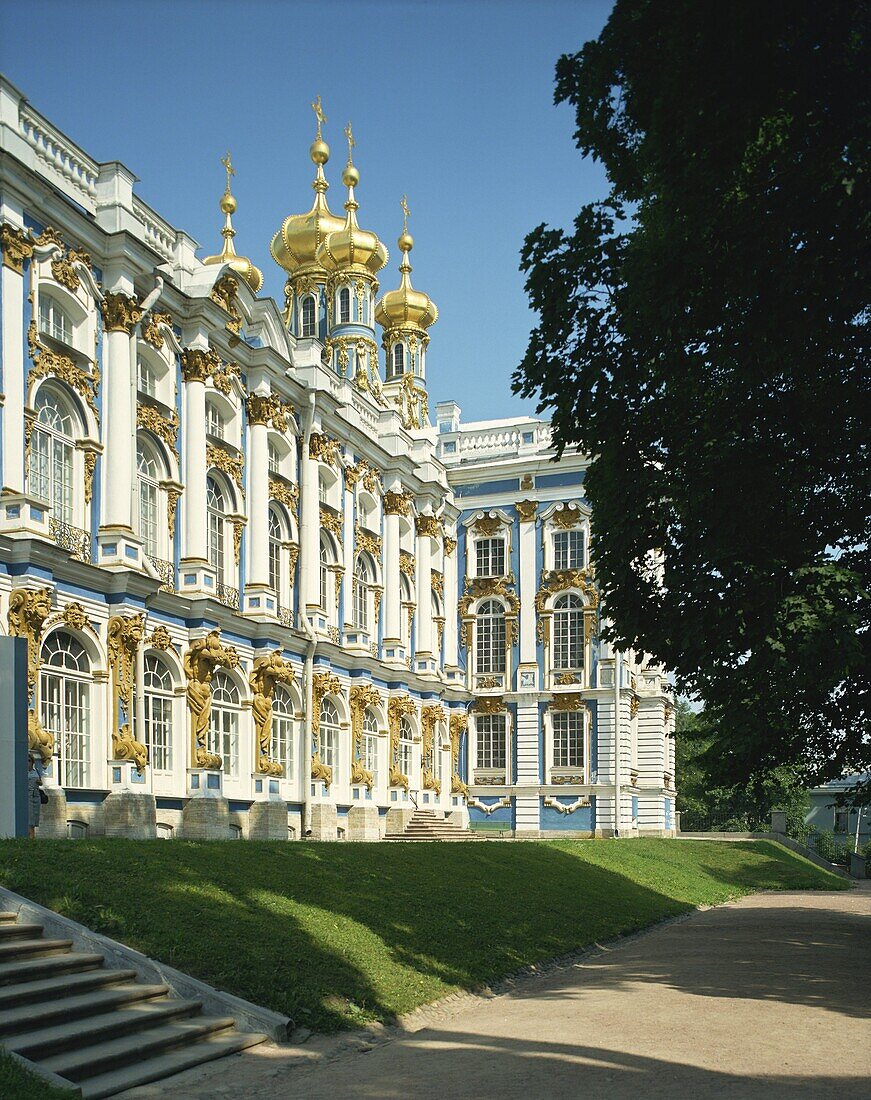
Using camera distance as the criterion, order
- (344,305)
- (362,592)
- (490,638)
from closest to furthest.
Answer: (362,592), (344,305), (490,638)

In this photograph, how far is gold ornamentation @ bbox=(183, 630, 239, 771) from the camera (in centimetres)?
2681

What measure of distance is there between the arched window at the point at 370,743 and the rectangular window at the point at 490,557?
41.2 feet

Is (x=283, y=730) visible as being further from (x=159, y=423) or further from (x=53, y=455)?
(x=53, y=455)

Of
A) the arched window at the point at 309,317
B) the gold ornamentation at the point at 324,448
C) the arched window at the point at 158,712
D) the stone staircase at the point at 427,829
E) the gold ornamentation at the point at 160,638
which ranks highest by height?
the arched window at the point at 309,317

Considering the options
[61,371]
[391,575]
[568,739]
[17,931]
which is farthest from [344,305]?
[17,931]

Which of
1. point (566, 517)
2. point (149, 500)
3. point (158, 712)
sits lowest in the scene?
point (158, 712)

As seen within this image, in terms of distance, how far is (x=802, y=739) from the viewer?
1784 centimetres

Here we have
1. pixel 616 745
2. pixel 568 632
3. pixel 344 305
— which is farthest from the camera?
pixel 568 632

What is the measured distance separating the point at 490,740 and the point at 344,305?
16649mm

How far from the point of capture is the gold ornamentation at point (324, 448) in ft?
110

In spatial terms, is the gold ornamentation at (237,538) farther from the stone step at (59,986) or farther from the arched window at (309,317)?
the arched window at (309,317)

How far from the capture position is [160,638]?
2584 cm

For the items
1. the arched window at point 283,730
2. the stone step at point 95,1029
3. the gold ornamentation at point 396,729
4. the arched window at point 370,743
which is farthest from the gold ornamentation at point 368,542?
the stone step at point 95,1029

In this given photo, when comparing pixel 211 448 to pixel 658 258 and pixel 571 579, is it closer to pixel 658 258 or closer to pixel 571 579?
pixel 658 258
